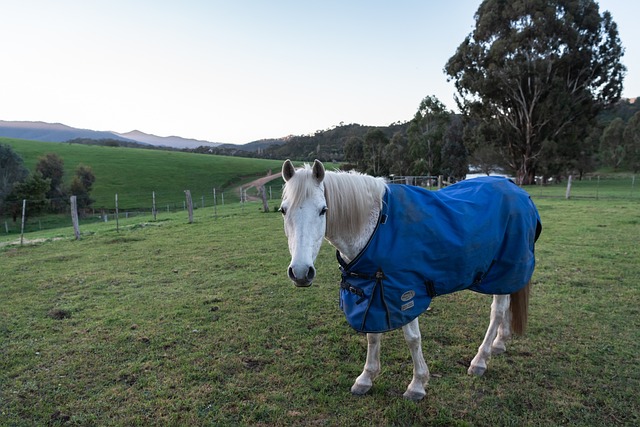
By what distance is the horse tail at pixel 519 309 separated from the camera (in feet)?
11.0

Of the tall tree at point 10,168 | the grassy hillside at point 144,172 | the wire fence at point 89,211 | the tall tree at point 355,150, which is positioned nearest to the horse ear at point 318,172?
the wire fence at point 89,211

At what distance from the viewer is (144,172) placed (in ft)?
157

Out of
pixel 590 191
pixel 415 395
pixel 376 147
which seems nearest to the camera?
pixel 415 395

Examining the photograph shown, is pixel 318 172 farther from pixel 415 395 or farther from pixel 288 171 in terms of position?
pixel 415 395

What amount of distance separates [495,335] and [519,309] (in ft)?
1.31

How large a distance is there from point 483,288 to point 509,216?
0.68 metres

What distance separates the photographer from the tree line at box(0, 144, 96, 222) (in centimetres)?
2773

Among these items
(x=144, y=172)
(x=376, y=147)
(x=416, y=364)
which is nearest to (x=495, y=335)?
(x=416, y=364)

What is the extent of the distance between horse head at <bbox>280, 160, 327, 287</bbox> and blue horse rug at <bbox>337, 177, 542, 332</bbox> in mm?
462

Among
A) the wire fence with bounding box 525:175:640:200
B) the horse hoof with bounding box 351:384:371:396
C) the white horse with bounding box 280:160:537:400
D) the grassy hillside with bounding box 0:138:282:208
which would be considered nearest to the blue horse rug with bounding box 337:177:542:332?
the white horse with bounding box 280:160:537:400

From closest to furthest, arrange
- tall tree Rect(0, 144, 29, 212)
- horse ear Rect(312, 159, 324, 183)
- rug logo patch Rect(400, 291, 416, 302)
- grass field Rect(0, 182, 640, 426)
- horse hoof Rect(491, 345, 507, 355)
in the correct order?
horse ear Rect(312, 159, 324, 183)
rug logo patch Rect(400, 291, 416, 302)
grass field Rect(0, 182, 640, 426)
horse hoof Rect(491, 345, 507, 355)
tall tree Rect(0, 144, 29, 212)

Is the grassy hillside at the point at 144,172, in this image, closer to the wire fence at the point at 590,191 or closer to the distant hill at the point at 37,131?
the wire fence at the point at 590,191

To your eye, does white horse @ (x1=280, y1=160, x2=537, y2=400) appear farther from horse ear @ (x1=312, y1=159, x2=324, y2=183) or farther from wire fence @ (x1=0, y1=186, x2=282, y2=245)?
wire fence @ (x1=0, y1=186, x2=282, y2=245)

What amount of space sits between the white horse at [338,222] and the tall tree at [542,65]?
97.7ft
